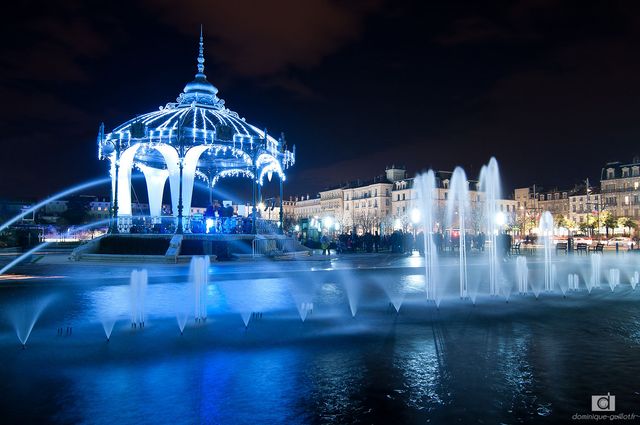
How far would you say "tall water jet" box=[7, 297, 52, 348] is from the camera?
1028cm

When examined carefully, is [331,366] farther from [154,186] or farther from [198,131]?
[154,186]

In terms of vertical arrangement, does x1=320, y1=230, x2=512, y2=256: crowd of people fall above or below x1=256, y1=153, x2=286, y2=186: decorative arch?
below

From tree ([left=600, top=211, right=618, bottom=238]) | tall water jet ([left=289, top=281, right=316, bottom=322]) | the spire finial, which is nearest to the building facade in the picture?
tree ([left=600, top=211, right=618, bottom=238])

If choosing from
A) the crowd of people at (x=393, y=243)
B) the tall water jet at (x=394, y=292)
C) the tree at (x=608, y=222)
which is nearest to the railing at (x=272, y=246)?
the crowd of people at (x=393, y=243)

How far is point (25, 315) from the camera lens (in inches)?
490

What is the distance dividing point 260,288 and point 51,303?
6.40m

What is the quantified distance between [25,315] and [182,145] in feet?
70.6

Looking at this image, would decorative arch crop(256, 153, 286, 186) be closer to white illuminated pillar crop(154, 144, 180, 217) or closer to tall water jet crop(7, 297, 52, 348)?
white illuminated pillar crop(154, 144, 180, 217)

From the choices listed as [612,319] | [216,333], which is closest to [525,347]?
[612,319]

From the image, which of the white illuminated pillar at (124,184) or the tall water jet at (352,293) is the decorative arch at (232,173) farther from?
the tall water jet at (352,293)

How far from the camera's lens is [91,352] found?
8.78 m

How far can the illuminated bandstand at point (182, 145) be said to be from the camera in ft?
110

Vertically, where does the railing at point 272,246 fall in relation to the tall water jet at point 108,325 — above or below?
above

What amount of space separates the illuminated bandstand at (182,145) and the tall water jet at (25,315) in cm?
1842
